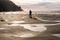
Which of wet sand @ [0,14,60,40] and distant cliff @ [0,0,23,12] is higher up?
wet sand @ [0,14,60,40]

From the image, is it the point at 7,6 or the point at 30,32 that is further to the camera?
the point at 7,6

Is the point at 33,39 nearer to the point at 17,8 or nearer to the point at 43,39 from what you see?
the point at 43,39

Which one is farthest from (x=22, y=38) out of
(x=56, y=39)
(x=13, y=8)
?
(x=13, y=8)

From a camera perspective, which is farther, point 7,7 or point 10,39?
point 7,7

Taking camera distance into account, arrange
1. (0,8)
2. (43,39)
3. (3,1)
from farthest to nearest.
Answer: (3,1), (0,8), (43,39)

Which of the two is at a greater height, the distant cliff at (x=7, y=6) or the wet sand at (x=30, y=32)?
the wet sand at (x=30, y=32)

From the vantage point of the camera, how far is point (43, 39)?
17547 mm

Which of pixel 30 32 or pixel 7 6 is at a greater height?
pixel 30 32

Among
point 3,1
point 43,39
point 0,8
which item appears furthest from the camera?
point 3,1

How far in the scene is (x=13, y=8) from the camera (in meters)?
128

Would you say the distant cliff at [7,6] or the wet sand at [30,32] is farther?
the distant cliff at [7,6]

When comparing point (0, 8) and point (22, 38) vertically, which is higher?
point (22, 38)

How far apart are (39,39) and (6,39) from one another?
10.1 feet

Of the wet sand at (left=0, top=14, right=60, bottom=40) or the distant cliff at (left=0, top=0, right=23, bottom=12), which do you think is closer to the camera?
the wet sand at (left=0, top=14, right=60, bottom=40)
